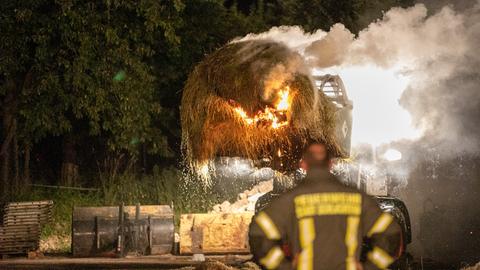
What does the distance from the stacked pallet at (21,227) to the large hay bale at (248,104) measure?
15.9 ft

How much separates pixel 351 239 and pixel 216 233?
8.70m

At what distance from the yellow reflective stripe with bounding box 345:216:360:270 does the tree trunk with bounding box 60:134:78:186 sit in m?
16.0

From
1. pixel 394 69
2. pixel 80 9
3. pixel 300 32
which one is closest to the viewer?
pixel 300 32

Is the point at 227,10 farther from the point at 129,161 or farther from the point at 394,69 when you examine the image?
the point at 394,69

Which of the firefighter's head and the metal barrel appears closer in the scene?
the firefighter's head

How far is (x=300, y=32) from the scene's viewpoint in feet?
31.4

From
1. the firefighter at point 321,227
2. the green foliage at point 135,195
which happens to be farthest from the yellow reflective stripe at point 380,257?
the green foliage at point 135,195

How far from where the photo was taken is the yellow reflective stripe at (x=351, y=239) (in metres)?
3.99

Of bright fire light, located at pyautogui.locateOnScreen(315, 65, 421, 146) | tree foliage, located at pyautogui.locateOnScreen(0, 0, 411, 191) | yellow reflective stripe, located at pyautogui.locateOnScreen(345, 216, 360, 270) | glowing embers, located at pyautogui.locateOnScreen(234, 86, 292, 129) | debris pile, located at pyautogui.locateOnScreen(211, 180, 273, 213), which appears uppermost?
tree foliage, located at pyautogui.locateOnScreen(0, 0, 411, 191)

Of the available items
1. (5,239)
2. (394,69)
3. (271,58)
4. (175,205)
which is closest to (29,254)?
(5,239)

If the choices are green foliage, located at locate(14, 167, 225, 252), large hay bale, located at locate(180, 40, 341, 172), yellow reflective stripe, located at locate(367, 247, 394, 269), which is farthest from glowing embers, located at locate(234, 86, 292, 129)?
green foliage, located at locate(14, 167, 225, 252)

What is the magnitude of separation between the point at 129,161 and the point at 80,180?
1.56 meters

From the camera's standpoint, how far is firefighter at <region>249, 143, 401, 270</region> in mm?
3975

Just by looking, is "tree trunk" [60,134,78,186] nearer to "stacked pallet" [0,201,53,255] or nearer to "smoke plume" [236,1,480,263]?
"stacked pallet" [0,201,53,255]
